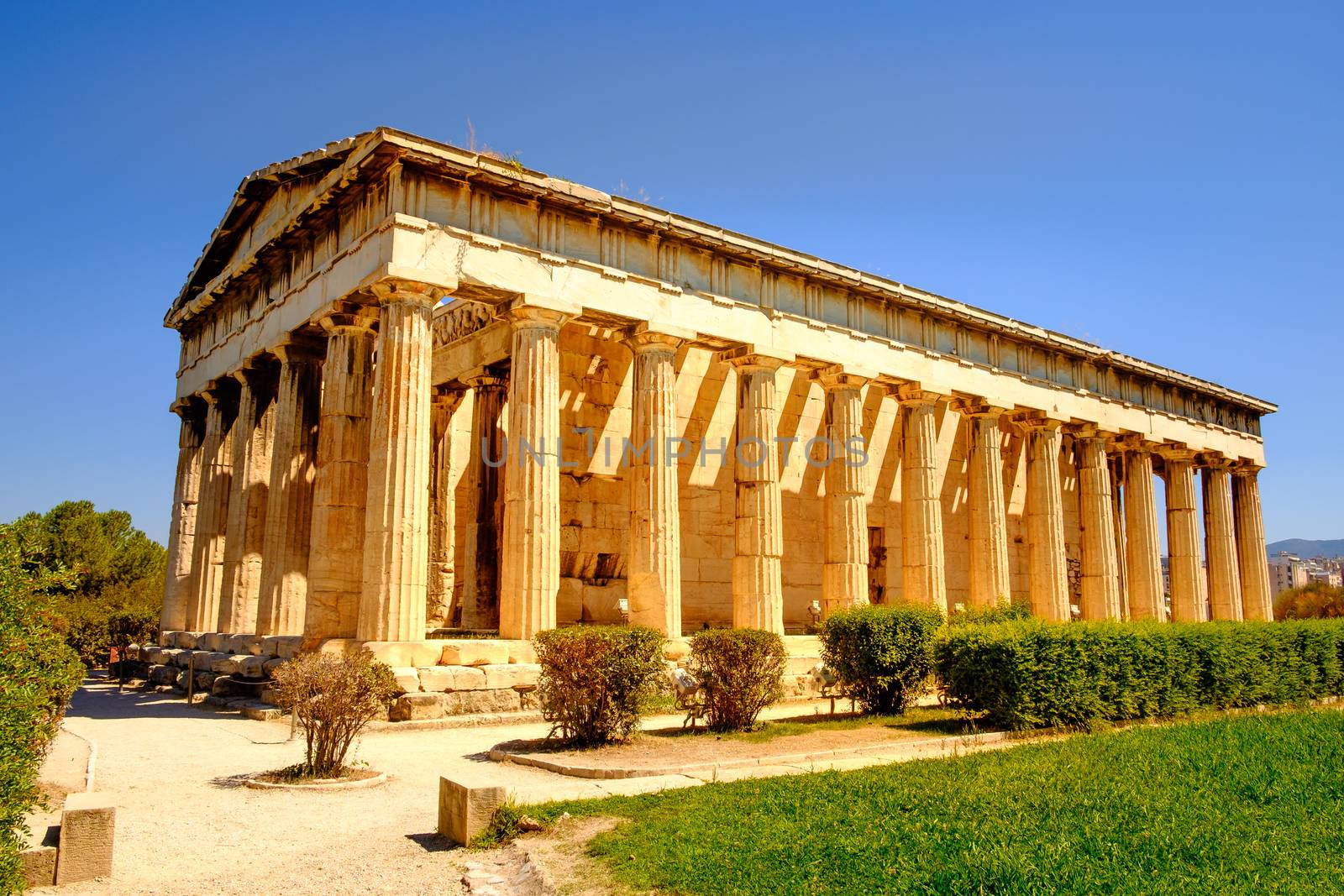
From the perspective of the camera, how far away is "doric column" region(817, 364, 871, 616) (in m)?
21.1

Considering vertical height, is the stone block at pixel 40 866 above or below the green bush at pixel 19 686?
below

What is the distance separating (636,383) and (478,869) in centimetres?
1280

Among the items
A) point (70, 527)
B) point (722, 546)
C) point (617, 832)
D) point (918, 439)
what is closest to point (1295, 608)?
point (918, 439)

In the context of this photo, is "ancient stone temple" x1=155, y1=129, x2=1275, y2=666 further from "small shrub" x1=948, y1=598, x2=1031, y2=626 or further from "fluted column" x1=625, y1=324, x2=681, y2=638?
"small shrub" x1=948, y1=598, x2=1031, y2=626

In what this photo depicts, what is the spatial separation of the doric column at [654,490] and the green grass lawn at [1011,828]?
8.57 meters

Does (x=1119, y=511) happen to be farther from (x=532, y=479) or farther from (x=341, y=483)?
(x=341, y=483)

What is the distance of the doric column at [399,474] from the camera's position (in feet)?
50.5

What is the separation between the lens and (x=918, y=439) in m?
23.1

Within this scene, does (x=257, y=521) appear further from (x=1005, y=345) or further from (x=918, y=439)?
(x=1005, y=345)

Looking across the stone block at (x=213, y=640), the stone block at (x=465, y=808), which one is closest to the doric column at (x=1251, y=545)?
the stone block at (x=213, y=640)

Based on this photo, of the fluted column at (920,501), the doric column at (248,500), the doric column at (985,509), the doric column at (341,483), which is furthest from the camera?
the doric column at (985,509)

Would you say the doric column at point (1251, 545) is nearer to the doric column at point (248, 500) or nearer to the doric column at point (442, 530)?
the doric column at point (442, 530)

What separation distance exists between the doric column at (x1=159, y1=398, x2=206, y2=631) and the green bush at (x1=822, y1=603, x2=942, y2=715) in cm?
1589

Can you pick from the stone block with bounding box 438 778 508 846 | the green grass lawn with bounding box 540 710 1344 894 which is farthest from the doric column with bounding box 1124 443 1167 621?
the stone block with bounding box 438 778 508 846
